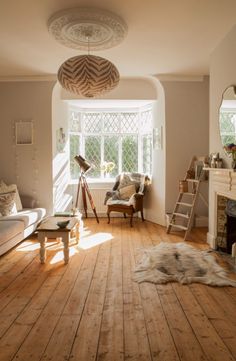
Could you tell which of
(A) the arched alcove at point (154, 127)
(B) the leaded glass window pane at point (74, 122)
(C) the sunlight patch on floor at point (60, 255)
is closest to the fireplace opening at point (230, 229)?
(A) the arched alcove at point (154, 127)

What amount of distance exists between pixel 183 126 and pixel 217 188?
1815 millimetres

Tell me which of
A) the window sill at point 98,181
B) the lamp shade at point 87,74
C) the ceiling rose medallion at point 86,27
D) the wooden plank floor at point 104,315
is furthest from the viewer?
the window sill at point 98,181

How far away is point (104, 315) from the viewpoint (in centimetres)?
245

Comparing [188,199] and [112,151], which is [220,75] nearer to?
[188,199]

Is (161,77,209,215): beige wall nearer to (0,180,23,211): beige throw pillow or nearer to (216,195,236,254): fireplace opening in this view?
(216,195,236,254): fireplace opening

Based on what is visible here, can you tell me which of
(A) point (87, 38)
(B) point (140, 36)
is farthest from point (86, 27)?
(B) point (140, 36)

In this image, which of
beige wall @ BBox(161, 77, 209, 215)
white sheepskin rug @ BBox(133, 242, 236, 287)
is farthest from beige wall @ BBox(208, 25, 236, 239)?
beige wall @ BBox(161, 77, 209, 215)

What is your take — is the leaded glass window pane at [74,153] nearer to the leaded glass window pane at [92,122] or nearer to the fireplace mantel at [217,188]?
the leaded glass window pane at [92,122]

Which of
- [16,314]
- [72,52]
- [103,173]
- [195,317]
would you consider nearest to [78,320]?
[16,314]

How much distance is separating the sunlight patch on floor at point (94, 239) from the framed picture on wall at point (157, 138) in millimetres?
2050

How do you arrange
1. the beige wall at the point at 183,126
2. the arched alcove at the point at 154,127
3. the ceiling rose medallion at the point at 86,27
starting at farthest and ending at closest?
1. the arched alcove at the point at 154,127
2. the beige wall at the point at 183,126
3. the ceiling rose medallion at the point at 86,27

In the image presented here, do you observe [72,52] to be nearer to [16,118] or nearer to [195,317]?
[16,118]

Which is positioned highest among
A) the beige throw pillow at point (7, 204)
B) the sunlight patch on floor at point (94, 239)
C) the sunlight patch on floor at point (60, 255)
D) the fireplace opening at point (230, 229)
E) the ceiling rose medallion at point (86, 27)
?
the ceiling rose medallion at point (86, 27)

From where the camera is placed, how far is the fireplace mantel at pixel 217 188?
3.61m
